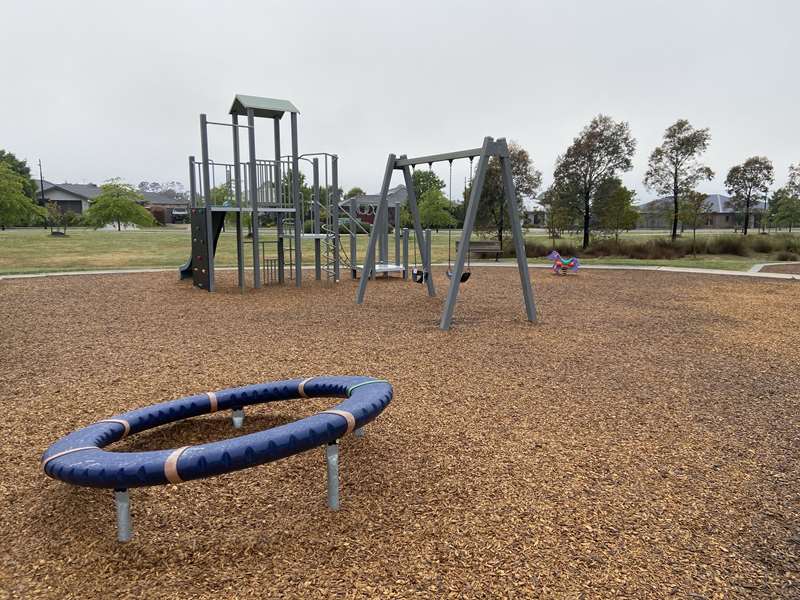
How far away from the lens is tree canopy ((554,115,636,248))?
25.3 m

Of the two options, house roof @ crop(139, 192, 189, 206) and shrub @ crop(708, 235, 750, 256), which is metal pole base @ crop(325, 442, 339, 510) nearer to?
shrub @ crop(708, 235, 750, 256)

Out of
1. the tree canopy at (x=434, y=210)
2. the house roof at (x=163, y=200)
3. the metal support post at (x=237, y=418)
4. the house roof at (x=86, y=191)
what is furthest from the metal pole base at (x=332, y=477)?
the house roof at (x=163, y=200)

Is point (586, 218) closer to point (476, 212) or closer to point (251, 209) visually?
point (251, 209)

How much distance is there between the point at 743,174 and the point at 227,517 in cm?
5095

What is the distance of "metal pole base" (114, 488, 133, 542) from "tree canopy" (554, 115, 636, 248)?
25515mm

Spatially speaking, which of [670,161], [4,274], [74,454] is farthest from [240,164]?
[670,161]

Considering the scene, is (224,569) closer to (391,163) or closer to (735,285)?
(391,163)

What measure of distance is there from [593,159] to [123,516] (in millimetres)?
26486

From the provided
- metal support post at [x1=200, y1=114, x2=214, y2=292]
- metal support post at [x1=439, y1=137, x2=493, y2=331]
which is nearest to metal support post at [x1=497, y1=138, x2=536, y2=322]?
metal support post at [x1=439, y1=137, x2=493, y2=331]

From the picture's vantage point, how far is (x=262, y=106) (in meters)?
12.1

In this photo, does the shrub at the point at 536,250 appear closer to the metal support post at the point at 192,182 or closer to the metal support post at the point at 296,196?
the metal support post at the point at 296,196

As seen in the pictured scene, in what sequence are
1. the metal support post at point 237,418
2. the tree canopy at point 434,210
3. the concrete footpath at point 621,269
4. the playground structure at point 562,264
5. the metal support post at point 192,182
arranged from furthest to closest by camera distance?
1. the tree canopy at point 434,210
2. the playground structure at point 562,264
3. the concrete footpath at point 621,269
4. the metal support post at point 192,182
5. the metal support post at point 237,418

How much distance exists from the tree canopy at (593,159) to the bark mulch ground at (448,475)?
64.8 ft

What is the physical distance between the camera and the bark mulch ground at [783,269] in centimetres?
1599
